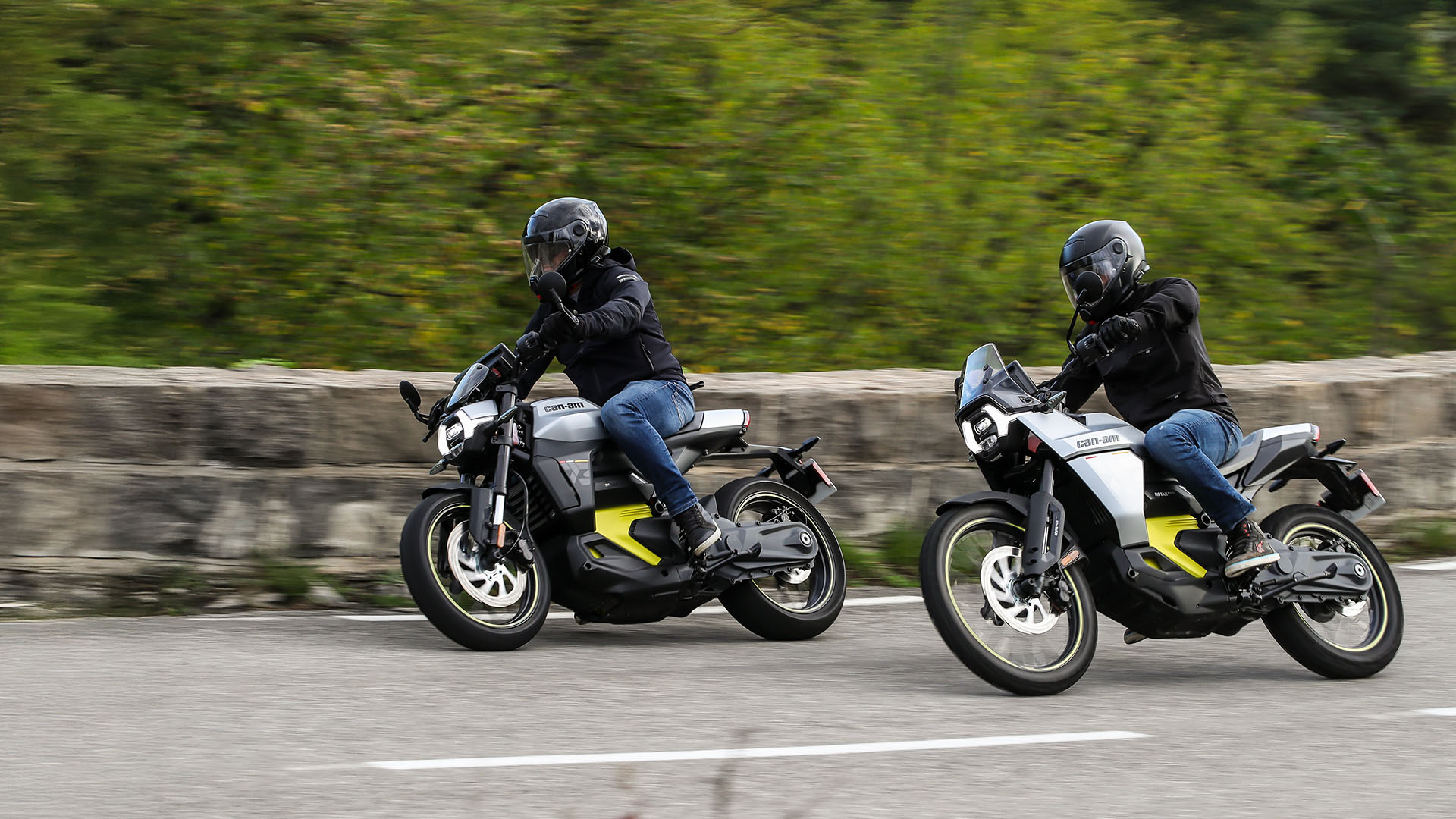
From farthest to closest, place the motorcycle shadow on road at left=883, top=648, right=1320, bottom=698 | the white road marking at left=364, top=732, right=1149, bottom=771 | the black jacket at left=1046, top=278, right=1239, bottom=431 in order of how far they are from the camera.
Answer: the black jacket at left=1046, top=278, right=1239, bottom=431
the motorcycle shadow on road at left=883, top=648, right=1320, bottom=698
the white road marking at left=364, top=732, right=1149, bottom=771

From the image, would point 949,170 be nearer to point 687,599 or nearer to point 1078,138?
point 1078,138

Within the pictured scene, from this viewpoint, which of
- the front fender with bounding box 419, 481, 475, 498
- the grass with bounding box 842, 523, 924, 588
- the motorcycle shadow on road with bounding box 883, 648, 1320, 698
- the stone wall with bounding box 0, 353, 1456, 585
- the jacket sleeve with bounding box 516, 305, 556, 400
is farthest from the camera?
the grass with bounding box 842, 523, 924, 588

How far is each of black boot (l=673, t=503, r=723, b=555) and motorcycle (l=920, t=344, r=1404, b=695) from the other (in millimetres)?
1267

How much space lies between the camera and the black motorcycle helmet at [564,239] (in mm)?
7254

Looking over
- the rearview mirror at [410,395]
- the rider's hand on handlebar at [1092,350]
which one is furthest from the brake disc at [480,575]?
the rider's hand on handlebar at [1092,350]

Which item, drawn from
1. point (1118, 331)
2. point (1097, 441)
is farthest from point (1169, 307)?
point (1097, 441)

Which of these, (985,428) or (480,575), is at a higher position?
(985,428)

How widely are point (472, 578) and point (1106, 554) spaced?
2602 millimetres

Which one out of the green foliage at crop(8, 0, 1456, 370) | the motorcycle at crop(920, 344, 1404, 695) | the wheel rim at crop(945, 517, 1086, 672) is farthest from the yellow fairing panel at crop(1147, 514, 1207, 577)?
the green foliage at crop(8, 0, 1456, 370)

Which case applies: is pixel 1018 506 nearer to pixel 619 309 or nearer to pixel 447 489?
pixel 619 309

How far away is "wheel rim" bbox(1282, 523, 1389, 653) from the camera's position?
21.6ft

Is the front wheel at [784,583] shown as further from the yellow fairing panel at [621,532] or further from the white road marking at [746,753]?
the white road marking at [746,753]

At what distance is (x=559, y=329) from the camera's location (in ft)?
22.4

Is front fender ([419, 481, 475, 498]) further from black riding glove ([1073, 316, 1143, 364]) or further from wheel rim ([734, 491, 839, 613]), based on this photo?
black riding glove ([1073, 316, 1143, 364])
